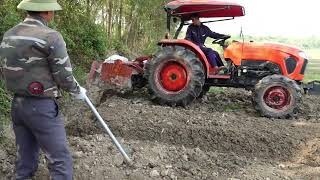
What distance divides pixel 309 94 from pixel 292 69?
1152 millimetres

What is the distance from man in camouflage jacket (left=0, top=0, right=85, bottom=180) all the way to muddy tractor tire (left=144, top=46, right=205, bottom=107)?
415 centimetres

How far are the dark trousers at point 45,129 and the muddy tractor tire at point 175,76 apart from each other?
165 inches

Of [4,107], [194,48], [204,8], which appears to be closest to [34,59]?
[4,107]

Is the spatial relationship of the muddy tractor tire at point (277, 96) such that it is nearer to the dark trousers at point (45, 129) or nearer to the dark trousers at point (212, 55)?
the dark trousers at point (212, 55)

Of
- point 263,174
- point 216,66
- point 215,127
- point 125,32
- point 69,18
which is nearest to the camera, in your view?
point 263,174

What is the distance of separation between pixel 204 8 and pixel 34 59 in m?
4.76

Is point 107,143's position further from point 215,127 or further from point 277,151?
point 277,151

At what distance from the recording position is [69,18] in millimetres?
10398

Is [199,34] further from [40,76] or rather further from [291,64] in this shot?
[40,76]

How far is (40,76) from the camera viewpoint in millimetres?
3842

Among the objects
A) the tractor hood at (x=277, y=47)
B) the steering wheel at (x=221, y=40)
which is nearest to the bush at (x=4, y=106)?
the steering wheel at (x=221, y=40)

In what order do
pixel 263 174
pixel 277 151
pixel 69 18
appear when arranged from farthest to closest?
pixel 69 18 < pixel 277 151 < pixel 263 174

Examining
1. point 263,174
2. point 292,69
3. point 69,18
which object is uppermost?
point 69,18

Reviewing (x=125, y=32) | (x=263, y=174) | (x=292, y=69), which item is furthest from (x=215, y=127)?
(x=125, y=32)
